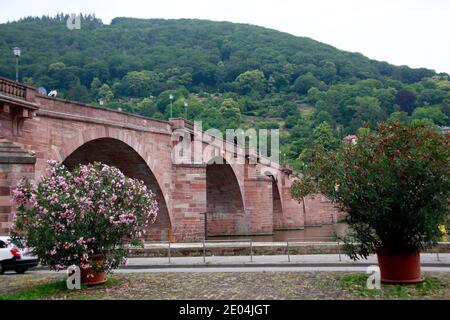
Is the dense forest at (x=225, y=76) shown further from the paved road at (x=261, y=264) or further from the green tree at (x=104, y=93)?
the paved road at (x=261, y=264)

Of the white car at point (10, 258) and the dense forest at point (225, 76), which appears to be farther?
the dense forest at point (225, 76)

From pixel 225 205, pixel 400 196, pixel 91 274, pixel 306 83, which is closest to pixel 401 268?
pixel 400 196

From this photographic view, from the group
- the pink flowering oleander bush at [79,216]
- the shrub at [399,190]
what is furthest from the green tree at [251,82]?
the shrub at [399,190]

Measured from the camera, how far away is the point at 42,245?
12047mm

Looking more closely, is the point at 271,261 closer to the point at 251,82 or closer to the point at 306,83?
the point at 251,82

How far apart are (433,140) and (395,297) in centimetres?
366

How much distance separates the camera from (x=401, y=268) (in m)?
11.8

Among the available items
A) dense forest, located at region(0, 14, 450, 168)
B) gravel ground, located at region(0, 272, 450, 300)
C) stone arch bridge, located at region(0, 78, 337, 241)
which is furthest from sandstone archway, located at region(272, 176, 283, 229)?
gravel ground, located at region(0, 272, 450, 300)

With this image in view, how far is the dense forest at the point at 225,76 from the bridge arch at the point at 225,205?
143 feet

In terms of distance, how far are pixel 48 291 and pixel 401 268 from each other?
763 cm

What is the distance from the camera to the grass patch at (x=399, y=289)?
10521 millimetres

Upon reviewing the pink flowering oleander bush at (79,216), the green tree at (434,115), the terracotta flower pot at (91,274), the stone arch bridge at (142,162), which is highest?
the green tree at (434,115)

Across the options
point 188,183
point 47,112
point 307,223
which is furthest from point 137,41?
point 47,112

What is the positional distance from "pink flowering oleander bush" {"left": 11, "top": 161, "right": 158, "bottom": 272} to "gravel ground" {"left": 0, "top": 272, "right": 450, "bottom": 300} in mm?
918
